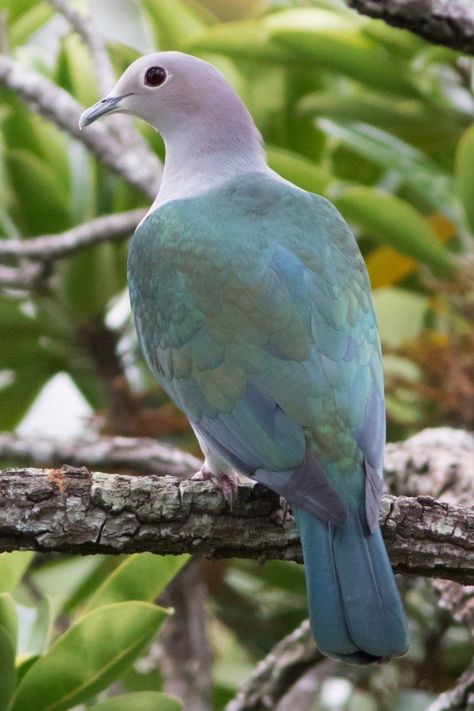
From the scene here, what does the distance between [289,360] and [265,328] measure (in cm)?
11

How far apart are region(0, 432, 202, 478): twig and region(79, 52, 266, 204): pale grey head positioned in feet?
2.49

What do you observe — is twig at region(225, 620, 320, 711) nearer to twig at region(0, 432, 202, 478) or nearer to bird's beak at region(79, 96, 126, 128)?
twig at region(0, 432, 202, 478)

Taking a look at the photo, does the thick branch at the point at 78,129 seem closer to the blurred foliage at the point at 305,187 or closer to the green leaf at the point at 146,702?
the blurred foliage at the point at 305,187

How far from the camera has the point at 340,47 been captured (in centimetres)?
405

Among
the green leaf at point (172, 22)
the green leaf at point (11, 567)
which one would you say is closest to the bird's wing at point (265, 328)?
the green leaf at point (11, 567)

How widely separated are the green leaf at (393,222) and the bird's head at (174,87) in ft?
1.53

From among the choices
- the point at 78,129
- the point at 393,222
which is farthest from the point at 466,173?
the point at 78,129

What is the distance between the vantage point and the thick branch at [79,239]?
3.86 metres

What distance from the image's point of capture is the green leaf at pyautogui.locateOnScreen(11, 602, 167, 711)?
246cm

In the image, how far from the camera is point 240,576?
13.9 ft

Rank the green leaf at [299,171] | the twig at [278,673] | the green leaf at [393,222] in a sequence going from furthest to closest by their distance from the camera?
the green leaf at [299,171]
the green leaf at [393,222]
the twig at [278,673]

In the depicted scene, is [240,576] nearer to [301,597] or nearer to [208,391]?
[301,597]

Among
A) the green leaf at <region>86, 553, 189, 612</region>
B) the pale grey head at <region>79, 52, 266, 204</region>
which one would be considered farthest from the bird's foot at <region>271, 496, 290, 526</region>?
the pale grey head at <region>79, 52, 266, 204</region>

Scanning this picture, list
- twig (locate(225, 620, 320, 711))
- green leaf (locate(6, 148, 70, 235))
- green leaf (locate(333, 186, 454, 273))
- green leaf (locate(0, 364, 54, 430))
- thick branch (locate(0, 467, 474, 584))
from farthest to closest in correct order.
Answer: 1. green leaf (locate(0, 364, 54, 430))
2. green leaf (locate(6, 148, 70, 235))
3. green leaf (locate(333, 186, 454, 273))
4. twig (locate(225, 620, 320, 711))
5. thick branch (locate(0, 467, 474, 584))
